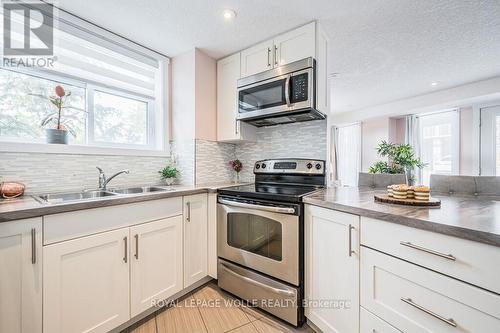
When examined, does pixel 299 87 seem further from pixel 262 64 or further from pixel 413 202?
pixel 413 202

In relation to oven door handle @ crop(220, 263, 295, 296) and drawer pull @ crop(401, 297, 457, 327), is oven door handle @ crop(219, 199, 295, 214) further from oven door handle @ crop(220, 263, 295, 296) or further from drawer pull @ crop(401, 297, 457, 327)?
drawer pull @ crop(401, 297, 457, 327)

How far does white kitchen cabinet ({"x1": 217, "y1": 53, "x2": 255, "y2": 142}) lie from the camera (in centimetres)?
226

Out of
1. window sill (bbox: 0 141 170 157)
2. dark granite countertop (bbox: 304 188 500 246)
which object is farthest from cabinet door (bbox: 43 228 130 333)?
dark granite countertop (bbox: 304 188 500 246)

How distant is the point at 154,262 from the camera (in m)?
1.53

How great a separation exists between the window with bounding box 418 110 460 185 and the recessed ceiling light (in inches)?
198

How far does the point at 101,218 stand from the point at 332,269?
1.39 m

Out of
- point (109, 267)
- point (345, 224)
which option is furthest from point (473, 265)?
point (109, 267)

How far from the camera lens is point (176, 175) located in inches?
89.6

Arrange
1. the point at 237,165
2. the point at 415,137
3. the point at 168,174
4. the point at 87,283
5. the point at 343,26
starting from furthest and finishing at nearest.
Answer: the point at 415,137 → the point at 237,165 → the point at 168,174 → the point at 343,26 → the point at 87,283

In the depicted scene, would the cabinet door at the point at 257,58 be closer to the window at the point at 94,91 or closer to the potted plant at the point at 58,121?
the window at the point at 94,91

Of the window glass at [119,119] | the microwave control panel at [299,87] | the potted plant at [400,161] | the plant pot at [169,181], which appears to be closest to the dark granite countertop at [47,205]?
the plant pot at [169,181]

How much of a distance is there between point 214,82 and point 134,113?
911 mm

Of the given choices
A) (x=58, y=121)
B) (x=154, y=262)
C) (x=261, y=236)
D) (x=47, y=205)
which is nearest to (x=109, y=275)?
(x=154, y=262)

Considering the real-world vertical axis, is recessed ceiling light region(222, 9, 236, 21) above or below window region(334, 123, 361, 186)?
above
